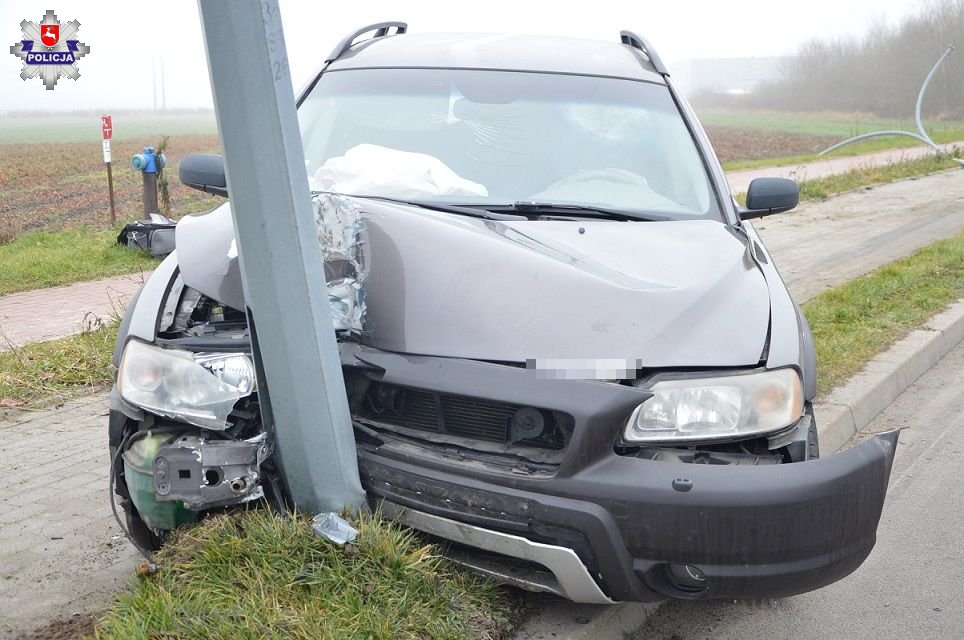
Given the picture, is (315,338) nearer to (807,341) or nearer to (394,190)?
(394,190)

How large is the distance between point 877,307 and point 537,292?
5.51 meters

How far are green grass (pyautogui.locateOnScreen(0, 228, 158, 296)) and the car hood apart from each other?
23.8 ft

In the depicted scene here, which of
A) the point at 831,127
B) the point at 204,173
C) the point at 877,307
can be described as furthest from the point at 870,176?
the point at 831,127

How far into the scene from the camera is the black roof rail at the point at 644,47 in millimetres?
4586

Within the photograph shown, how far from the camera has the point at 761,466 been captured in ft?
8.67

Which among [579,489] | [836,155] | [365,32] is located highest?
[365,32]

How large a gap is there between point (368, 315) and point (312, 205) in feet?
1.17

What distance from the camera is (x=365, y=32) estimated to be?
5023 mm

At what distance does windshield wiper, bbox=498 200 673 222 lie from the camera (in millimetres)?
A: 3586

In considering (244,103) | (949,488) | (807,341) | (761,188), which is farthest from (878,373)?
(244,103)

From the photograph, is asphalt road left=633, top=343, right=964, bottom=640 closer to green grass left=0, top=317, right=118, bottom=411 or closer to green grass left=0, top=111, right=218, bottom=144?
green grass left=0, top=317, right=118, bottom=411

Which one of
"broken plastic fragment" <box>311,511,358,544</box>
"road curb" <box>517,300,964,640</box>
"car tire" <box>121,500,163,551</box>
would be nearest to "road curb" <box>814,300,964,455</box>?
"road curb" <box>517,300,964,640</box>

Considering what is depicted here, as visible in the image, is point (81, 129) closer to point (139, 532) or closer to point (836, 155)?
point (836, 155)

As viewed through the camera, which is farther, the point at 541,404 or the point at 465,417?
the point at 465,417
